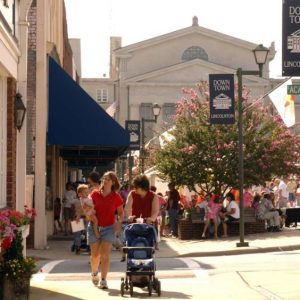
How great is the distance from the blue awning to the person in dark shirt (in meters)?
4.44

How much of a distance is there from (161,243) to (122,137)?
337 centimetres

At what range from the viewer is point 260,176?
2673 centimetres

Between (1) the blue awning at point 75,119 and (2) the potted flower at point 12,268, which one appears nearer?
(2) the potted flower at point 12,268

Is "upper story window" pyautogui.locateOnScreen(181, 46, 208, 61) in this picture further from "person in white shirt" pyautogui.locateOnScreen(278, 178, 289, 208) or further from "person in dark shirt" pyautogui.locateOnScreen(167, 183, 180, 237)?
"person in dark shirt" pyautogui.locateOnScreen(167, 183, 180, 237)

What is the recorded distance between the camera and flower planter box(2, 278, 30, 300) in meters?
10.7

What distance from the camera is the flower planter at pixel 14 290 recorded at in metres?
10.7

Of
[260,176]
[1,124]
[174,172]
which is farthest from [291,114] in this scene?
[1,124]

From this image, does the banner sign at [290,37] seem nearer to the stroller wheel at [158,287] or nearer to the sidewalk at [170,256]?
the sidewalk at [170,256]

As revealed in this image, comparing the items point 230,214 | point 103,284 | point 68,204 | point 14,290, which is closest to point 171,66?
point 68,204

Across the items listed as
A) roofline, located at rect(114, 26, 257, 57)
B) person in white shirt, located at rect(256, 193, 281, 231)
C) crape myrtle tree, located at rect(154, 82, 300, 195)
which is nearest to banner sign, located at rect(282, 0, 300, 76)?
crape myrtle tree, located at rect(154, 82, 300, 195)

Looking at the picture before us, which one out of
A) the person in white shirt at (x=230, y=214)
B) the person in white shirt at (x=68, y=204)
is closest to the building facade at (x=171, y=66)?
the person in white shirt at (x=68, y=204)

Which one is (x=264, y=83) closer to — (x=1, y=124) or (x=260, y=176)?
(x=260, y=176)

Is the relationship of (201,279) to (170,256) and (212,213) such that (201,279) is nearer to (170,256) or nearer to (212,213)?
(170,256)

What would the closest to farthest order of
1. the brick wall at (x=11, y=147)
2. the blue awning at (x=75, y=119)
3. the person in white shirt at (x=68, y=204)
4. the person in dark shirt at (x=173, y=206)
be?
the brick wall at (x=11, y=147) → the blue awning at (x=75, y=119) → the person in white shirt at (x=68, y=204) → the person in dark shirt at (x=173, y=206)
